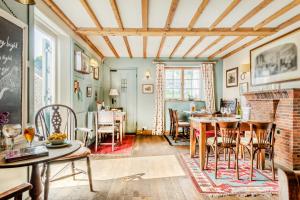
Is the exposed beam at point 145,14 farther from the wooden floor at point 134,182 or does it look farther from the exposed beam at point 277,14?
the wooden floor at point 134,182

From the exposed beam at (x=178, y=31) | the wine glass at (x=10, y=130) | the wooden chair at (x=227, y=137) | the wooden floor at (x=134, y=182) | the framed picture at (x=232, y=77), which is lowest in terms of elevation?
the wooden floor at (x=134, y=182)

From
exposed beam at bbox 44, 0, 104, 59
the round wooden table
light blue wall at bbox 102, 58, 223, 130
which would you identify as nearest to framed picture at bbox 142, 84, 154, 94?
light blue wall at bbox 102, 58, 223, 130

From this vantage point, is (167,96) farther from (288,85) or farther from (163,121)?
(288,85)

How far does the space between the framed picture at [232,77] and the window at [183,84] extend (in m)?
0.94

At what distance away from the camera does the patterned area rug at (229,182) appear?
104 inches

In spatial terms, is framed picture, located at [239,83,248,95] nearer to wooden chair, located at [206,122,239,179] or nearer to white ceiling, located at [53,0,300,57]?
white ceiling, located at [53,0,300,57]

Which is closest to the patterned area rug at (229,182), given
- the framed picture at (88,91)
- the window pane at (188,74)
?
the framed picture at (88,91)

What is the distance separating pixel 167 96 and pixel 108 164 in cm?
401

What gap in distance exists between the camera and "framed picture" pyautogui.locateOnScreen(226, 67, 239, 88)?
6.24m

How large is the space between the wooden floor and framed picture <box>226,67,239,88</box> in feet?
11.2

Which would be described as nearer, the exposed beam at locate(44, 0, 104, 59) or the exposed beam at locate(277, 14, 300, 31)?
the exposed beam at locate(44, 0, 104, 59)

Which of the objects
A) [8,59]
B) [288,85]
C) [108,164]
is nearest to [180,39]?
[288,85]

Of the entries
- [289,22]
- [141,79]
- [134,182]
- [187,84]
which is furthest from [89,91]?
[289,22]

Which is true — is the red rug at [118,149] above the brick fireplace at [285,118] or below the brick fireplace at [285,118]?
Answer: below
